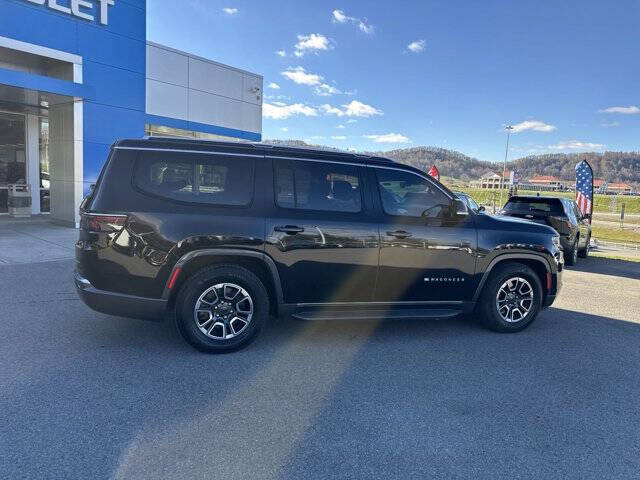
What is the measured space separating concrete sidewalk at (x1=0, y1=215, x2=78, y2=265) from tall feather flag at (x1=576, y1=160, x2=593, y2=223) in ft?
54.3

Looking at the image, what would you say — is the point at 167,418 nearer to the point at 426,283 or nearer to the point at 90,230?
the point at 90,230

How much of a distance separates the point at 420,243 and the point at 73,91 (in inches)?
442

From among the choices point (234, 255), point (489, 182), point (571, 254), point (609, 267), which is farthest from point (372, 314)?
point (489, 182)

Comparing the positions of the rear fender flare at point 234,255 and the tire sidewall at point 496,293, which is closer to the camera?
the rear fender flare at point 234,255

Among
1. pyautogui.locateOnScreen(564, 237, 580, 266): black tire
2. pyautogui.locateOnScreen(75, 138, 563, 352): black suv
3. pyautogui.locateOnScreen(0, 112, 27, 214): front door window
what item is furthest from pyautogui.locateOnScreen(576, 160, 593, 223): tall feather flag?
pyautogui.locateOnScreen(0, 112, 27, 214): front door window

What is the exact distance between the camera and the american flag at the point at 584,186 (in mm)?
16922

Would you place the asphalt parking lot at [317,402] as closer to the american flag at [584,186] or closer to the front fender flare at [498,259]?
the front fender flare at [498,259]

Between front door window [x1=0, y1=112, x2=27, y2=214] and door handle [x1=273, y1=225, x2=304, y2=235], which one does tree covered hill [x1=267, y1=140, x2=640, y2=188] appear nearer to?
front door window [x1=0, y1=112, x2=27, y2=214]

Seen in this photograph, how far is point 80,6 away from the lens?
1230 centimetres

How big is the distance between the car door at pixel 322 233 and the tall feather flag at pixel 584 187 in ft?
49.5

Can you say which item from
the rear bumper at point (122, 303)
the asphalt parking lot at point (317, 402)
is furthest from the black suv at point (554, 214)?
the rear bumper at point (122, 303)

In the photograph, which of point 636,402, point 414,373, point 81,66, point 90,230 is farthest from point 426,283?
point 81,66

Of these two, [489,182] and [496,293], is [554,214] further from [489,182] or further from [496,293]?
[489,182]

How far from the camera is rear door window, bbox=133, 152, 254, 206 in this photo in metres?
4.29
